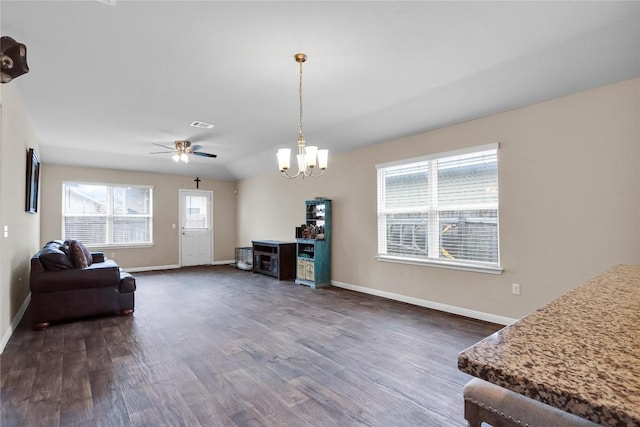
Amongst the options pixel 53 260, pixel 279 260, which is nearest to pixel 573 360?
pixel 53 260

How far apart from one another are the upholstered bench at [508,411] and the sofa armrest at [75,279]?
457cm

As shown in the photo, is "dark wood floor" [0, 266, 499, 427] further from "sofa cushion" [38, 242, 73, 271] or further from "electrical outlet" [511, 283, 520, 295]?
"sofa cushion" [38, 242, 73, 271]

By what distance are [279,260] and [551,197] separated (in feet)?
16.0

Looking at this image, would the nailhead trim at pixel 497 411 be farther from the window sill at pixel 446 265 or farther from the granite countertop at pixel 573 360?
the window sill at pixel 446 265

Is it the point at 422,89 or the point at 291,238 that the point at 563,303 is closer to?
the point at 422,89

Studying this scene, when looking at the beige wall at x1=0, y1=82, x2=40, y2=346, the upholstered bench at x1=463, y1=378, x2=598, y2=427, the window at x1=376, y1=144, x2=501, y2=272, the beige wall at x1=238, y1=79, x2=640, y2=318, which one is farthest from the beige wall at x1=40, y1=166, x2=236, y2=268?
the upholstered bench at x1=463, y1=378, x2=598, y2=427

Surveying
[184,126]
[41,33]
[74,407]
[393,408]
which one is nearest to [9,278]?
[74,407]

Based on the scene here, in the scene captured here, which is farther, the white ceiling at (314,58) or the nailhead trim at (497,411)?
the white ceiling at (314,58)

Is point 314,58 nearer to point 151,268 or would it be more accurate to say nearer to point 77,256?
point 77,256

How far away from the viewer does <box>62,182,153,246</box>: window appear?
7398 mm

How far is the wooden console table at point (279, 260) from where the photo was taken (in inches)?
271

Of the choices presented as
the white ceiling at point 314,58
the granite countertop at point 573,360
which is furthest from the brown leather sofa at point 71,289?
the granite countertop at point 573,360

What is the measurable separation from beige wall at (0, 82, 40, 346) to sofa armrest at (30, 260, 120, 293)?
0.78 feet

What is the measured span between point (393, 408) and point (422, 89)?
10.7ft
